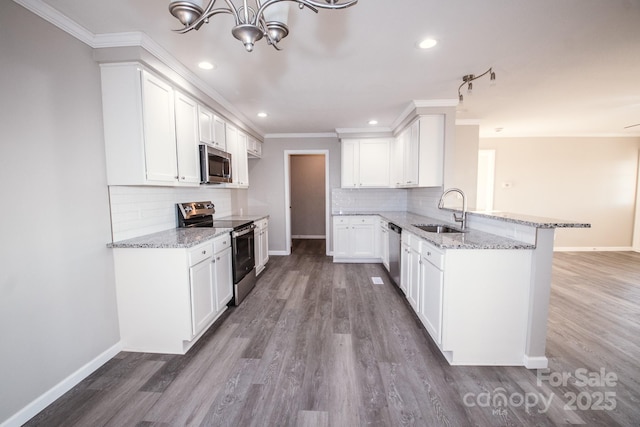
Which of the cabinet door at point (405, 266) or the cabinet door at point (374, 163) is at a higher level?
the cabinet door at point (374, 163)

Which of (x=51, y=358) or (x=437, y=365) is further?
(x=437, y=365)

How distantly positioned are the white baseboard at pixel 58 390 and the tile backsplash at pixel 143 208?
92cm

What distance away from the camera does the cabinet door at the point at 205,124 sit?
2881 millimetres

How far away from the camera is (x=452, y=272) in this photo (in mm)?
2018

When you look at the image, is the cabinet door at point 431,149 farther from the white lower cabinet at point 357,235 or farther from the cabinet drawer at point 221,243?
the cabinet drawer at point 221,243

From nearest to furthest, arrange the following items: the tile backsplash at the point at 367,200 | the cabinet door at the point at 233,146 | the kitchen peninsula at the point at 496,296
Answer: the kitchen peninsula at the point at 496,296 → the cabinet door at the point at 233,146 → the tile backsplash at the point at 367,200

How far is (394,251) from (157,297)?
109 inches

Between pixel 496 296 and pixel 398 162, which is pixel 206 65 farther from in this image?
pixel 398 162

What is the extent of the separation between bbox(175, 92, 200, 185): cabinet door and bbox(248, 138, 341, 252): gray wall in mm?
2581

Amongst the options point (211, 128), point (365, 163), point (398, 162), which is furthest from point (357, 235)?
point (211, 128)

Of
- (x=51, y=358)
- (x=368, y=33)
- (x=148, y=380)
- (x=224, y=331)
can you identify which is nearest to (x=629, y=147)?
Result: (x=368, y=33)

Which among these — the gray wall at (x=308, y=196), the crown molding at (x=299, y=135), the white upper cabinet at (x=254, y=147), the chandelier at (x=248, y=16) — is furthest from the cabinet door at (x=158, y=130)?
the gray wall at (x=308, y=196)

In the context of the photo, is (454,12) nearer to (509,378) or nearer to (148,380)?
(509,378)

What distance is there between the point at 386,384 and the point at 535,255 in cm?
143
